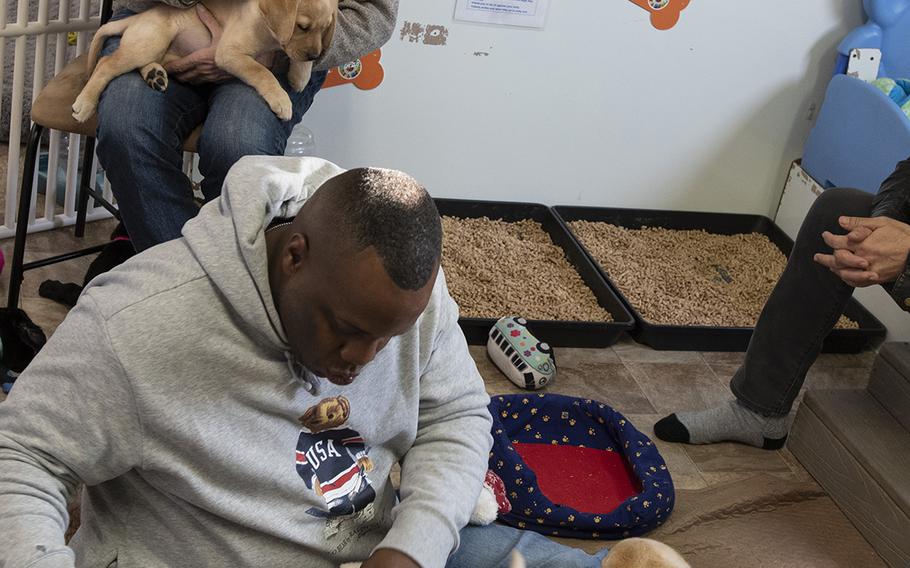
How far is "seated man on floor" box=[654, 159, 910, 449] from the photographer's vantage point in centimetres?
185

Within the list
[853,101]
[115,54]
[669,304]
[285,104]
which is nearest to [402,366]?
[285,104]

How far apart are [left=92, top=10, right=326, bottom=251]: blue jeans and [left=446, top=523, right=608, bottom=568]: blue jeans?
943 mm

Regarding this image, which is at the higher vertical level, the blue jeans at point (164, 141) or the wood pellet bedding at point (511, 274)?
the blue jeans at point (164, 141)

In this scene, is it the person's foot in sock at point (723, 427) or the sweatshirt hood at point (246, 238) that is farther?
the person's foot in sock at point (723, 427)

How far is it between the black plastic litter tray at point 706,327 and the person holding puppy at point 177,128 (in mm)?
1167

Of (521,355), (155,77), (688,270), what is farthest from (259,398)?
(688,270)

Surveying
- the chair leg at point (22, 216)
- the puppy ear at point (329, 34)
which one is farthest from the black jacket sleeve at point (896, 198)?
the chair leg at point (22, 216)

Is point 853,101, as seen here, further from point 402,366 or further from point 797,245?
point 402,366

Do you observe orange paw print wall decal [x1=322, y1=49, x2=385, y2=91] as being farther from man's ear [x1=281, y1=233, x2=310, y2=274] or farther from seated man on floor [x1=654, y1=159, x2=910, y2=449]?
man's ear [x1=281, y1=233, x2=310, y2=274]

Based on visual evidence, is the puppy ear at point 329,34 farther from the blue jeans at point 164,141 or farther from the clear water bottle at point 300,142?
the clear water bottle at point 300,142

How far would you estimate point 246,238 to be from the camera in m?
1.05

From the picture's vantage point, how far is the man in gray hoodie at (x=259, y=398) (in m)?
0.96

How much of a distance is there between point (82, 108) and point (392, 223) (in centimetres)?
122

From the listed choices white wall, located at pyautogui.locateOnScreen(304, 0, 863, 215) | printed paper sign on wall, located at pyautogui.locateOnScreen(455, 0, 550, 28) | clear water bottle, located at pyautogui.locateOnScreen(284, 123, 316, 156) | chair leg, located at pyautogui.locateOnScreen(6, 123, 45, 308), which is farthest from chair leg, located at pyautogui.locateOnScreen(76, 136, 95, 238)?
printed paper sign on wall, located at pyautogui.locateOnScreen(455, 0, 550, 28)
